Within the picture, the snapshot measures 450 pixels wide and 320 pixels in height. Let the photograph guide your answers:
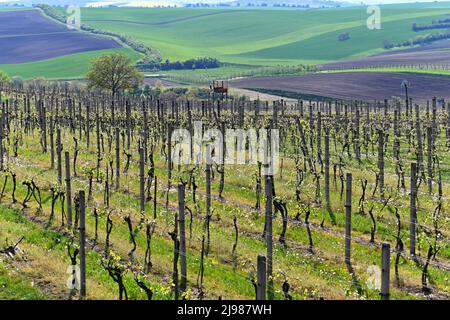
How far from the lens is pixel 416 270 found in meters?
15.7

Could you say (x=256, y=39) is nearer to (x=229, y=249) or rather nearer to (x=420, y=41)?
(x=420, y=41)

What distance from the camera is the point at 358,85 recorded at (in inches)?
3479

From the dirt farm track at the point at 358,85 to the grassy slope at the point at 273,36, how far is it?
153 feet

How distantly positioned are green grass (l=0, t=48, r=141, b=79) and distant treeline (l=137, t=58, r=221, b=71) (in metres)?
4.42

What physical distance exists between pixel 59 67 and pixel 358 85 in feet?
217

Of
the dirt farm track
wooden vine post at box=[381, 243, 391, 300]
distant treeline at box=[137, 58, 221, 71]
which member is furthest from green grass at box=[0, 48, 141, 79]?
wooden vine post at box=[381, 243, 391, 300]

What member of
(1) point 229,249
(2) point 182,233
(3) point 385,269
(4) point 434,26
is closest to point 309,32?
(4) point 434,26

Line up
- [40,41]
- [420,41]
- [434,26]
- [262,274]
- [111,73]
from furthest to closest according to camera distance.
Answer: [434,26] → [40,41] → [420,41] → [111,73] → [262,274]

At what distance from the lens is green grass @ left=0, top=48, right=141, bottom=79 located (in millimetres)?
122938

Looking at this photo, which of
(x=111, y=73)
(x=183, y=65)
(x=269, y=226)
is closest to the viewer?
(x=269, y=226)

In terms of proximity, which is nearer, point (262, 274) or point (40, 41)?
point (262, 274)

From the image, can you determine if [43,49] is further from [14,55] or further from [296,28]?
[296,28]
